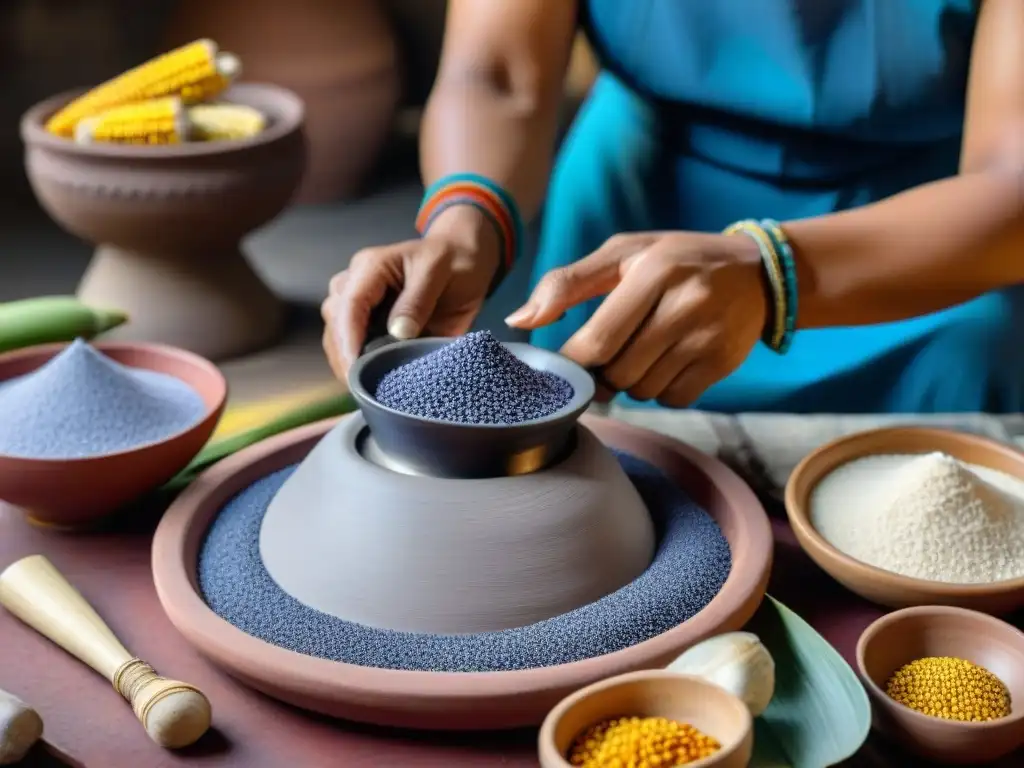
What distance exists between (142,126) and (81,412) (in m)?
0.69

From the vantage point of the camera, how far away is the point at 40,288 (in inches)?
83.7

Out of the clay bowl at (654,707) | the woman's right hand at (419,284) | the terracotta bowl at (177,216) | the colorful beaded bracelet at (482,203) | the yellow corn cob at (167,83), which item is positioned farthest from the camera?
the yellow corn cob at (167,83)

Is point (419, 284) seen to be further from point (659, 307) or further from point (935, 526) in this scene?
point (935, 526)

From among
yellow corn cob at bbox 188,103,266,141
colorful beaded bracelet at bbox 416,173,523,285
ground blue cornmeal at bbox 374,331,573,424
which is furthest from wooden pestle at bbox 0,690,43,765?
yellow corn cob at bbox 188,103,266,141

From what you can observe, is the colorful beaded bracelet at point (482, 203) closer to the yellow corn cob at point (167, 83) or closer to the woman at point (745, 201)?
the woman at point (745, 201)

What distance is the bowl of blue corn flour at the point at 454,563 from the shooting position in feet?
2.06

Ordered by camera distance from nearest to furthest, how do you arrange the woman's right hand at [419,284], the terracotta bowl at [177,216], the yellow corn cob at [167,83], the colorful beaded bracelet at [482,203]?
1. the woman's right hand at [419,284]
2. the colorful beaded bracelet at [482,203]
3. the terracotta bowl at [177,216]
4. the yellow corn cob at [167,83]

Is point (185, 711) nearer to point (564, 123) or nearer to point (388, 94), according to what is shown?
point (388, 94)

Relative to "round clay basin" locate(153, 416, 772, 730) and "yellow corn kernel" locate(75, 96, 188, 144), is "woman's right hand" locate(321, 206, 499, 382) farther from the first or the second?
"yellow corn kernel" locate(75, 96, 188, 144)

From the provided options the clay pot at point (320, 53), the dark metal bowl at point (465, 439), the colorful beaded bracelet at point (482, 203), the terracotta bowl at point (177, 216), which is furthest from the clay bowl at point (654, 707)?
the clay pot at point (320, 53)

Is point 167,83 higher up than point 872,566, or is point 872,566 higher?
point 167,83

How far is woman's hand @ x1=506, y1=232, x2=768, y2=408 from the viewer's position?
34.3 inches

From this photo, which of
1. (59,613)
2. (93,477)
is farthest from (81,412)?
(59,613)

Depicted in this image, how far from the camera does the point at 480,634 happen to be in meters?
0.68
